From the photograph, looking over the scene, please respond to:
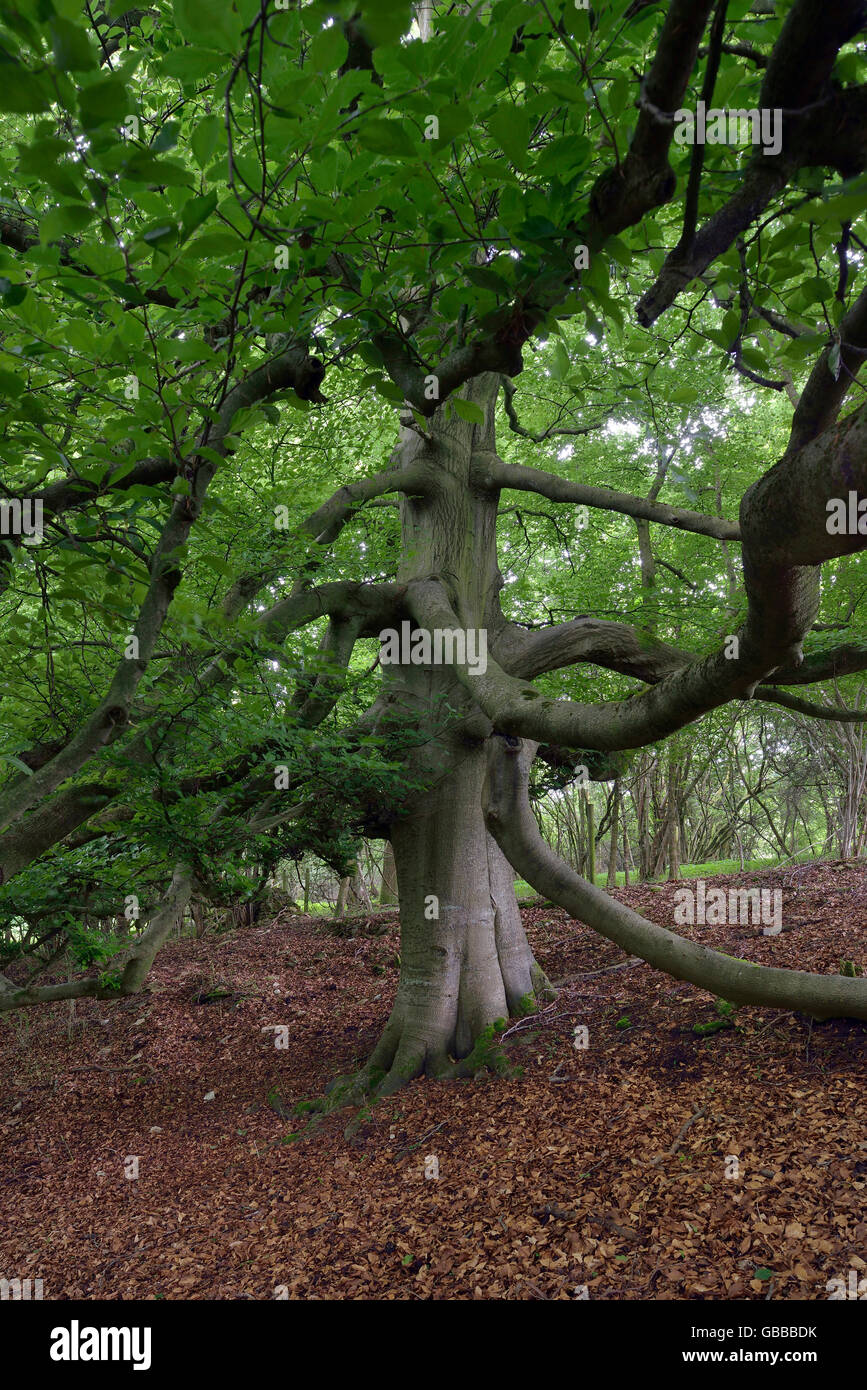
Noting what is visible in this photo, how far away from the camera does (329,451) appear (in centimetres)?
820

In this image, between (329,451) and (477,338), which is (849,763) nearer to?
(329,451)

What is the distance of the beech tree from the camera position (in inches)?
56.4

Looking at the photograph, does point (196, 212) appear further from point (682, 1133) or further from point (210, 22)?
point (682, 1133)

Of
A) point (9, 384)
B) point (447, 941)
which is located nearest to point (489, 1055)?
point (447, 941)

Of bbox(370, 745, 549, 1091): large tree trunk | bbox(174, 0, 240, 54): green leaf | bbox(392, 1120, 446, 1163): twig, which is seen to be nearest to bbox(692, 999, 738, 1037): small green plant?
bbox(370, 745, 549, 1091): large tree trunk

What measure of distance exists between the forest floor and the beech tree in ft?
1.99

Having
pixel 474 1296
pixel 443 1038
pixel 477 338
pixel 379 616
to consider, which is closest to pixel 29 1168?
pixel 443 1038

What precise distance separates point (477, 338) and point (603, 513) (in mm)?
9451

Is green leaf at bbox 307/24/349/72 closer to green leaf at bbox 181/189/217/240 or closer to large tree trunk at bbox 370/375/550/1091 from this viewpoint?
green leaf at bbox 181/189/217/240

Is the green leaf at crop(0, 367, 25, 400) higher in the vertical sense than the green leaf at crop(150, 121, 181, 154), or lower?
lower

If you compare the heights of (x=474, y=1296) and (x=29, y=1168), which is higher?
(x=474, y=1296)

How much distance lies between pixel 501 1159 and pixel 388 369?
3882mm

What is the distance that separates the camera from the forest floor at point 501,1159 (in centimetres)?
296

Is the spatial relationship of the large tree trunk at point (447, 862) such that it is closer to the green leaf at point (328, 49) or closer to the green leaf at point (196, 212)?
the green leaf at point (196, 212)
